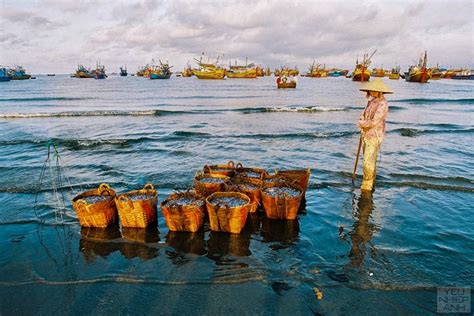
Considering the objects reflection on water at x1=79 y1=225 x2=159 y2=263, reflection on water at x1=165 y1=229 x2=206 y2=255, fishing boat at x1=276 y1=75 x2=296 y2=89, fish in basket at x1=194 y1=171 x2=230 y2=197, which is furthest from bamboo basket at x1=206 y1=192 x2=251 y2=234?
fishing boat at x1=276 y1=75 x2=296 y2=89

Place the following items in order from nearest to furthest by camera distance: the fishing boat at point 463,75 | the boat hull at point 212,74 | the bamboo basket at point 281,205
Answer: the bamboo basket at point 281,205
the boat hull at point 212,74
the fishing boat at point 463,75


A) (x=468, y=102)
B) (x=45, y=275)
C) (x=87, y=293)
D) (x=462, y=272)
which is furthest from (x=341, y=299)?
(x=468, y=102)

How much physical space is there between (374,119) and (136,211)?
6.23 meters

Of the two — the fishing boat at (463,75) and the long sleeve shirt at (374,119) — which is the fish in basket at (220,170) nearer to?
the long sleeve shirt at (374,119)

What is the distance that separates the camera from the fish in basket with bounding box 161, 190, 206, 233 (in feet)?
21.0

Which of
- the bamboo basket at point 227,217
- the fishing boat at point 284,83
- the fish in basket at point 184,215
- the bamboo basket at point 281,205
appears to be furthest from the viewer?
the fishing boat at point 284,83

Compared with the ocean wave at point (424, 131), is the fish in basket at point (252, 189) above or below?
below

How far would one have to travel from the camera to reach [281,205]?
6.91m

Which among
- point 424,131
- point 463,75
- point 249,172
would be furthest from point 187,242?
point 463,75

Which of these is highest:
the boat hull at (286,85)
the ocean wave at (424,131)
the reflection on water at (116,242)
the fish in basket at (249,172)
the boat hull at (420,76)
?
the boat hull at (420,76)

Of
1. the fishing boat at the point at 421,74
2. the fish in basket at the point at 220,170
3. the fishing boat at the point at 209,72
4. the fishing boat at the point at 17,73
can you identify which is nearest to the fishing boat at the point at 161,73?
the fishing boat at the point at 209,72

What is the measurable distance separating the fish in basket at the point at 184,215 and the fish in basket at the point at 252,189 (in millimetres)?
914

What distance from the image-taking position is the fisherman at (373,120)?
313 inches

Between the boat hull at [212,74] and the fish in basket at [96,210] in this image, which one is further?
the boat hull at [212,74]
